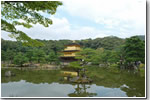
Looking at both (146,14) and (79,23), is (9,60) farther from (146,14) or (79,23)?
(146,14)

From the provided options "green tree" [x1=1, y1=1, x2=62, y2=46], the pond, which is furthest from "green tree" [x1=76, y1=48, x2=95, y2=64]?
"green tree" [x1=1, y1=1, x2=62, y2=46]

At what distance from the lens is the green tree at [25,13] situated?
226 cm

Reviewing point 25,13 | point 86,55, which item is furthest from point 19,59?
point 25,13

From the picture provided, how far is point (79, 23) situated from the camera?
357 centimetres

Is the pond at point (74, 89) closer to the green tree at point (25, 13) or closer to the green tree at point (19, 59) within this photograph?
the green tree at point (25, 13)

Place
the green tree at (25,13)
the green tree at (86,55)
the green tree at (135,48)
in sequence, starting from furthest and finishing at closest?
the green tree at (135,48) → the green tree at (86,55) → the green tree at (25,13)

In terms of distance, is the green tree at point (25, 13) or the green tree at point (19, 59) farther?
the green tree at point (19, 59)

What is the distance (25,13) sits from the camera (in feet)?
7.97

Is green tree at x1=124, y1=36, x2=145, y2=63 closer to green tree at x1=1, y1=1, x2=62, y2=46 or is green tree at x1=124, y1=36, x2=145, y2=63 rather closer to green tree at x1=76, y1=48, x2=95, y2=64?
green tree at x1=76, y1=48, x2=95, y2=64

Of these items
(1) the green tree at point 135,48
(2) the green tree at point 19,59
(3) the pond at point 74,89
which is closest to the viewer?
(3) the pond at point 74,89

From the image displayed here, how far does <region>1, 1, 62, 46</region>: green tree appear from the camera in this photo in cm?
226

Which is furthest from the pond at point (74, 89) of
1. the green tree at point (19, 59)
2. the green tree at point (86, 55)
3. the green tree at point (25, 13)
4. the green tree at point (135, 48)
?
the green tree at point (19, 59)

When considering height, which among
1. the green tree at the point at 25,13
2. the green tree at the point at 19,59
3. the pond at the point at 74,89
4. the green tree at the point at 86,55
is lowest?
the pond at the point at 74,89

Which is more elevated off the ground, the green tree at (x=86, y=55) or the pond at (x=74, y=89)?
the green tree at (x=86, y=55)
